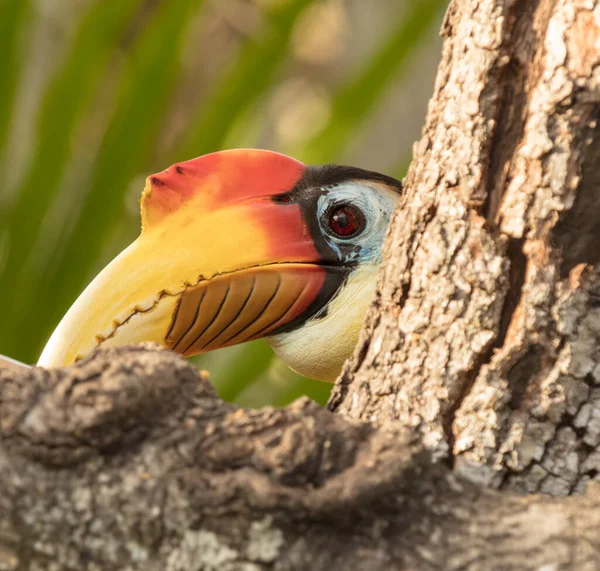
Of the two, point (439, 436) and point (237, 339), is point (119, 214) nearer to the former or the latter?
point (237, 339)

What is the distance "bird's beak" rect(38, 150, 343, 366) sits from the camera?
1060mm

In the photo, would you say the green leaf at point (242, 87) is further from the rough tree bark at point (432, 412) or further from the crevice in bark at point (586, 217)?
the crevice in bark at point (586, 217)

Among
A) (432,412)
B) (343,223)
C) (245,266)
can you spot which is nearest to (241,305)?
(245,266)

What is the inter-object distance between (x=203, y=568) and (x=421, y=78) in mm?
3769

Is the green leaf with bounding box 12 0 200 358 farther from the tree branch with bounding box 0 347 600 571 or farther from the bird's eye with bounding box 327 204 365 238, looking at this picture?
the tree branch with bounding box 0 347 600 571

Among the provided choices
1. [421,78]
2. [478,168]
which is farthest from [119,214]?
[421,78]

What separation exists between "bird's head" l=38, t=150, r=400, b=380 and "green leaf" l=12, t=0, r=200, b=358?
0.67m

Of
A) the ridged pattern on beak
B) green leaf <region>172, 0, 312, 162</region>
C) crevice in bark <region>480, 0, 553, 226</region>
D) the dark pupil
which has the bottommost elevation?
the ridged pattern on beak

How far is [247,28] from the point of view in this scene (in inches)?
183

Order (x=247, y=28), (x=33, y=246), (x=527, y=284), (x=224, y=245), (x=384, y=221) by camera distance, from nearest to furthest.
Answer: (x=527, y=284)
(x=224, y=245)
(x=384, y=221)
(x=33, y=246)
(x=247, y=28)

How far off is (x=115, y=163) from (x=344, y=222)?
750mm

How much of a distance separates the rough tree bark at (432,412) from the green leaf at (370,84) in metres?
1.09

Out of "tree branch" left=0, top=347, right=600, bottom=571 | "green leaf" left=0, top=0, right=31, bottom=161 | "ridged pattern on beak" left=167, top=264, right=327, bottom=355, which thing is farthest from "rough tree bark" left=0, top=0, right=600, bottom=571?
"green leaf" left=0, top=0, right=31, bottom=161

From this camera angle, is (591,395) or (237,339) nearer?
(591,395)
